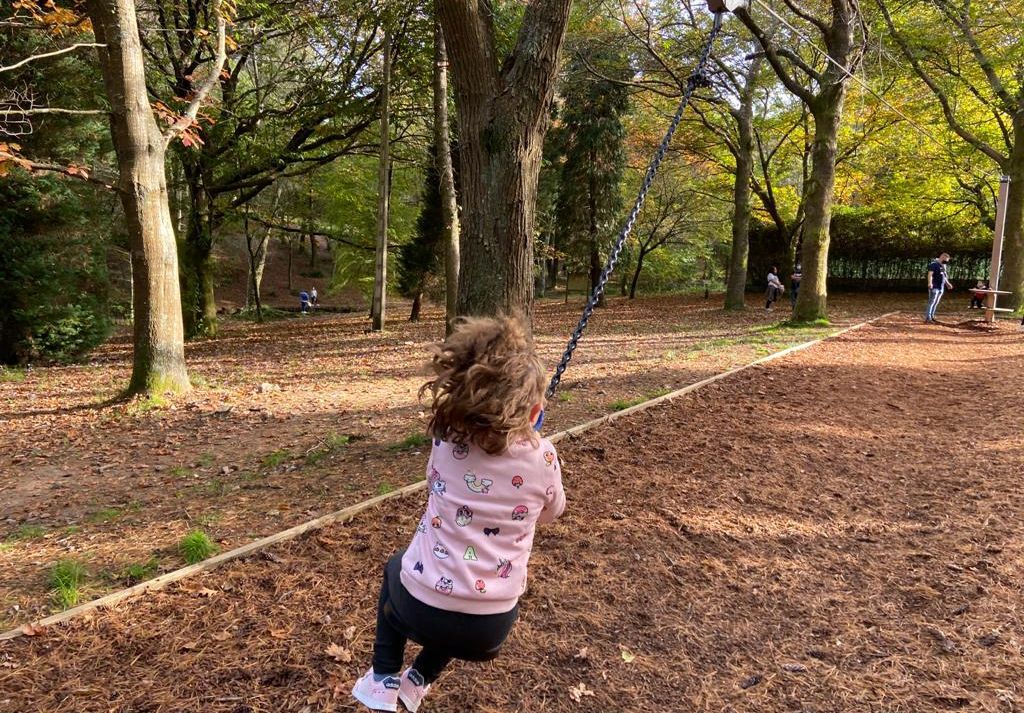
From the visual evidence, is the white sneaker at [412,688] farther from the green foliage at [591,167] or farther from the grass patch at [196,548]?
the green foliage at [591,167]

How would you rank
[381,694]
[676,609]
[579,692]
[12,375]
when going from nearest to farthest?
[381,694]
[579,692]
[676,609]
[12,375]

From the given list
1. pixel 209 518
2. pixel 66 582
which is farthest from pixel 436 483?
pixel 209 518

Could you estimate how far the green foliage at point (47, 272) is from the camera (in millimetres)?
10281

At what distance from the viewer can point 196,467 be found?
17.3ft

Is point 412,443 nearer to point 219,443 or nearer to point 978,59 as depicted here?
point 219,443

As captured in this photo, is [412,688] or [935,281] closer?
[412,688]

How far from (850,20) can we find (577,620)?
507 inches

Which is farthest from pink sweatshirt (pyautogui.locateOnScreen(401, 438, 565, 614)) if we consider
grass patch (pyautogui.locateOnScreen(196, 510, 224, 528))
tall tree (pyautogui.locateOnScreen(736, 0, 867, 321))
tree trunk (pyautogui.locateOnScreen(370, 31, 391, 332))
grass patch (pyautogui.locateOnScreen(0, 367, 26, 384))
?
tree trunk (pyautogui.locateOnScreen(370, 31, 391, 332))

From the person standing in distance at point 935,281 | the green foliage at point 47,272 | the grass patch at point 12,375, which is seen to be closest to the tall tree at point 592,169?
the person standing in distance at point 935,281

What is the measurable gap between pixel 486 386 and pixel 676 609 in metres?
1.88

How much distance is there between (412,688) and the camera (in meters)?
2.06

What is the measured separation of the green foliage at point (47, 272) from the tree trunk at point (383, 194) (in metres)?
5.86

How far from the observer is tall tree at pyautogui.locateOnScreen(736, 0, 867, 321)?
11812mm

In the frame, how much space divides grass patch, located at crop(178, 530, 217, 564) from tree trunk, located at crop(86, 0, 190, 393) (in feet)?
15.0
